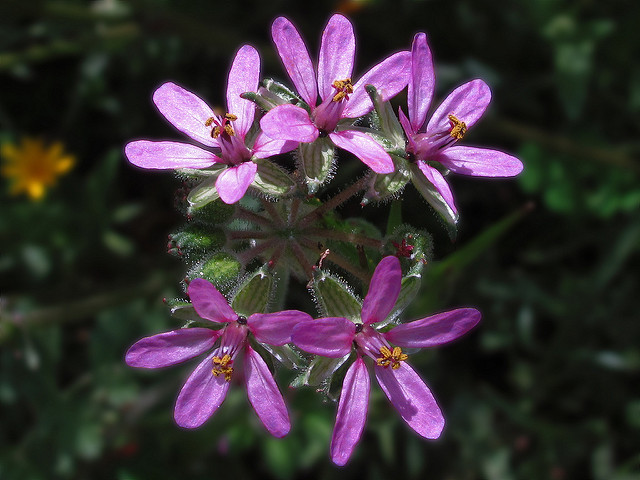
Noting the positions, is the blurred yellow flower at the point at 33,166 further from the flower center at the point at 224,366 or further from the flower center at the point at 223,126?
the flower center at the point at 224,366

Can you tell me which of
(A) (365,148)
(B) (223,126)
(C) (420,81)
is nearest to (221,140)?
(B) (223,126)

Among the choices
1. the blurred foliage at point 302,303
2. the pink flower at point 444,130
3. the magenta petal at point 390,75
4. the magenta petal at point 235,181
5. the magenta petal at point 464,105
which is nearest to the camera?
the magenta petal at point 235,181

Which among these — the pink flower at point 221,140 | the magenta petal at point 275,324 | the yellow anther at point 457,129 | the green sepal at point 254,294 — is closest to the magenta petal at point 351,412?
the magenta petal at point 275,324

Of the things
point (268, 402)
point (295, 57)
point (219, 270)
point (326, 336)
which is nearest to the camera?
point (326, 336)

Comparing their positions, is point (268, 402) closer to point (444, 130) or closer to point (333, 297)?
point (333, 297)

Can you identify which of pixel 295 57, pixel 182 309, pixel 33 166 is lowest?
pixel 33 166

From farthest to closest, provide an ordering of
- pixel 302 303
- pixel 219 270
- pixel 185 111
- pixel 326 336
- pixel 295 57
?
pixel 302 303
pixel 185 111
pixel 295 57
pixel 219 270
pixel 326 336

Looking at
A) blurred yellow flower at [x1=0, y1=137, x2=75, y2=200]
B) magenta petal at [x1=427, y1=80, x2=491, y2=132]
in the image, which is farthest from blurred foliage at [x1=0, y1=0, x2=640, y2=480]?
magenta petal at [x1=427, y1=80, x2=491, y2=132]

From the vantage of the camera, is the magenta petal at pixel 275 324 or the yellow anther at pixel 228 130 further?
the yellow anther at pixel 228 130
